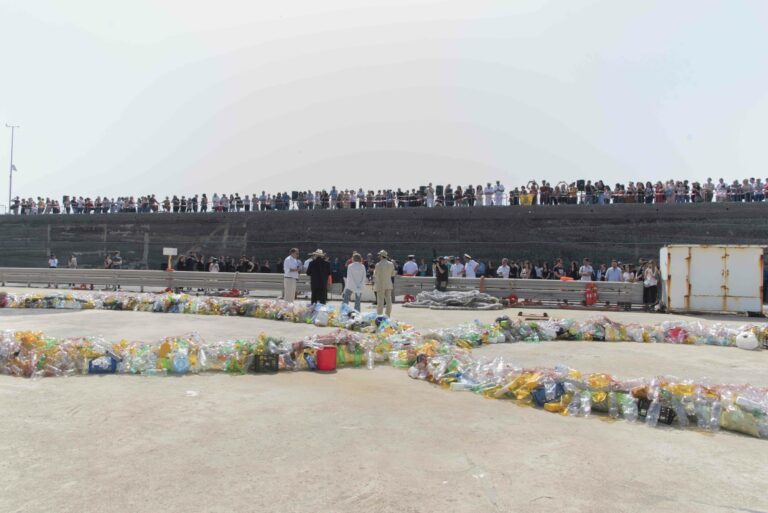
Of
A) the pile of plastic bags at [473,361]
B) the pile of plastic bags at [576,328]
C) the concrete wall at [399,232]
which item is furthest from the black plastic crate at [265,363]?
the concrete wall at [399,232]

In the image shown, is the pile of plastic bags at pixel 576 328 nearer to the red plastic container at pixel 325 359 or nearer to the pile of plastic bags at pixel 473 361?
the pile of plastic bags at pixel 473 361

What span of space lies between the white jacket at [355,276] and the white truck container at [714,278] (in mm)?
9270

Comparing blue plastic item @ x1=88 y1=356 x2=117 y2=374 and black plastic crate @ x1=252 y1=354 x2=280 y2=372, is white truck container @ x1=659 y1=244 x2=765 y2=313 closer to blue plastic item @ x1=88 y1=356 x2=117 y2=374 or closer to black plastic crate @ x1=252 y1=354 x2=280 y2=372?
black plastic crate @ x1=252 y1=354 x2=280 y2=372

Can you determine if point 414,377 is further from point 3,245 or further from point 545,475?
point 3,245

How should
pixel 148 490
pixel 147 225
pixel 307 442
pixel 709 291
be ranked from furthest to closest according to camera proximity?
pixel 147 225 → pixel 709 291 → pixel 307 442 → pixel 148 490

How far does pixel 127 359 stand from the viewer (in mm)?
7805

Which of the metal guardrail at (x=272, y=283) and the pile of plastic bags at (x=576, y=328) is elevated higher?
the metal guardrail at (x=272, y=283)

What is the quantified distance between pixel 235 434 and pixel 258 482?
1.17 m

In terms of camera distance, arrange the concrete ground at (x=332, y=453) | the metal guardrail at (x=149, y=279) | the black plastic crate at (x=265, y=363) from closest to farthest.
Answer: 1. the concrete ground at (x=332, y=453)
2. the black plastic crate at (x=265, y=363)
3. the metal guardrail at (x=149, y=279)

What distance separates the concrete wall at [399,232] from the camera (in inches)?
920

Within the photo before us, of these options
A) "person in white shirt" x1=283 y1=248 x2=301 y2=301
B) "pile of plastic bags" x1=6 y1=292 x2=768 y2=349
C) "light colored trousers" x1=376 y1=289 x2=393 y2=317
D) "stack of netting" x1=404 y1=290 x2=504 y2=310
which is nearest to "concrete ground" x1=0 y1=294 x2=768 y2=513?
"pile of plastic bags" x1=6 y1=292 x2=768 y2=349

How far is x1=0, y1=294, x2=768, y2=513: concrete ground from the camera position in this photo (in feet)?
12.7

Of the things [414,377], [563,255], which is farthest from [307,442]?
[563,255]

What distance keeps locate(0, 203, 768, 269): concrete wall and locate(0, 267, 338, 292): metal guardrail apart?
6.82 m
